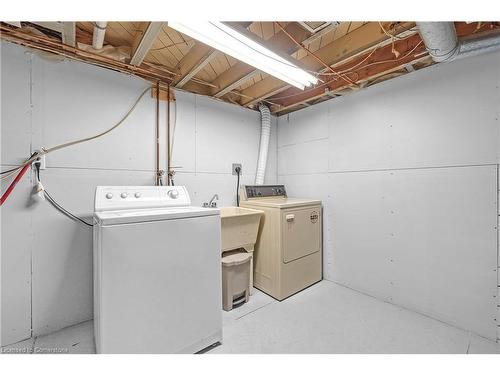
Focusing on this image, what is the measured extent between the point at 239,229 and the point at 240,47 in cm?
153

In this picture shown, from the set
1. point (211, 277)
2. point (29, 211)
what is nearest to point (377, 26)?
point (211, 277)

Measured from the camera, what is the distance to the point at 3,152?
1.57m

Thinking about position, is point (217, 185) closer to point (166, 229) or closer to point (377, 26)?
point (166, 229)

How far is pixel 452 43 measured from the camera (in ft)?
4.65

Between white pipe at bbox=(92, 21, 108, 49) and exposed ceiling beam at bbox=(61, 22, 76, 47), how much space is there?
0.39 ft

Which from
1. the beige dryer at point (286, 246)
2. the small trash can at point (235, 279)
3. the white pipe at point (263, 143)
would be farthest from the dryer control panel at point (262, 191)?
the small trash can at point (235, 279)

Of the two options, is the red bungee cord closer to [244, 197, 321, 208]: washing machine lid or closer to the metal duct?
[244, 197, 321, 208]: washing machine lid

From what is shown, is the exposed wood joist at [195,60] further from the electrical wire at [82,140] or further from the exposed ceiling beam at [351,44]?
the exposed ceiling beam at [351,44]

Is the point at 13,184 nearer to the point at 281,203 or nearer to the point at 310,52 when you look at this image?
the point at 281,203

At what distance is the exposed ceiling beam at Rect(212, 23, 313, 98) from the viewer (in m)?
1.63

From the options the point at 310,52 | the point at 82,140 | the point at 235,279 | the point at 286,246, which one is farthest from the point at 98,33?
the point at 286,246

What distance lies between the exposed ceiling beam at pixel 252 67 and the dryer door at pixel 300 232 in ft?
4.50

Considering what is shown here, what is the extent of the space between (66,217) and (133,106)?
111cm

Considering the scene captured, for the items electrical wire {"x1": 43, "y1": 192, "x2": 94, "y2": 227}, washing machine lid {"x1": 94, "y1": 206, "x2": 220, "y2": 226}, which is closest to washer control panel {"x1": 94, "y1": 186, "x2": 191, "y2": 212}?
washing machine lid {"x1": 94, "y1": 206, "x2": 220, "y2": 226}
